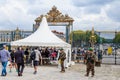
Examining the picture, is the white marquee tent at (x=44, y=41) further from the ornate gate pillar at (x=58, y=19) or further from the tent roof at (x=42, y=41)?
the ornate gate pillar at (x=58, y=19)

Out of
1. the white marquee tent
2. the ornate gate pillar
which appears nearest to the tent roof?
the white marquee tent

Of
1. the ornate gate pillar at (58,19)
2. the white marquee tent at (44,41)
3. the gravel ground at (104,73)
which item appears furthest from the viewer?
the ornate gate pillar at (58,19)

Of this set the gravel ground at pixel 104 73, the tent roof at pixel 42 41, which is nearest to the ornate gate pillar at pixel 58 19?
the tent roof at pixel 42 41

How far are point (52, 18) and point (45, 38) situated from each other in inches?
236

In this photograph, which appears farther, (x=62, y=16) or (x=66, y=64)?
(x=62, y=16)

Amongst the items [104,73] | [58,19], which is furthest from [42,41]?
[104,73]

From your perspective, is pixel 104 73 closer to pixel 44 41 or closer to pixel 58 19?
pixel 44 41

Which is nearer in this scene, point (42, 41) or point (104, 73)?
point (104, 73)

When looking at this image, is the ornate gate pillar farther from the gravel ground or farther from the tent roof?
the gravel ground

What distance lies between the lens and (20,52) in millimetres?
21266

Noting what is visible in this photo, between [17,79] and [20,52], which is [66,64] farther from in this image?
[17,79]

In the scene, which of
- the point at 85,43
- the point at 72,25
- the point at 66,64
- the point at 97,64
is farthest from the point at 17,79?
the point at 85,43

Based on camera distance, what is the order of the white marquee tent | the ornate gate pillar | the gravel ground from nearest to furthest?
the gravel ground < the white marquee tent < the ornate gate pillar

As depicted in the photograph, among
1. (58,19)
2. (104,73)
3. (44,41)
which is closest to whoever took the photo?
(104,73)
